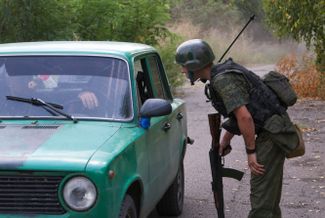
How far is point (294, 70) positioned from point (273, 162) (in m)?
14.4

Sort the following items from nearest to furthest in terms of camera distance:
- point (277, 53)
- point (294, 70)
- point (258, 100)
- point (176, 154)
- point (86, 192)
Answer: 1. point (86, 192)
2. point (258, 100)
3. point (176, 154)
4. point (294, 70)
5. point (277, 53)

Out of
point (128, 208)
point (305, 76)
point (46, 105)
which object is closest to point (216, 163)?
point (128, 208)

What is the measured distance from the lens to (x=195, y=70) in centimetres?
497

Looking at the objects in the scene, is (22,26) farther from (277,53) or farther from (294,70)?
(277,53)

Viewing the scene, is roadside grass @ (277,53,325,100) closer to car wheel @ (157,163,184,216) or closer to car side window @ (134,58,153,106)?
car wheel @ (157,163,184,216)

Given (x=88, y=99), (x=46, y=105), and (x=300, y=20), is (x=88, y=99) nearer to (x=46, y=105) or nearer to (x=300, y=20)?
(x=46, y=105)

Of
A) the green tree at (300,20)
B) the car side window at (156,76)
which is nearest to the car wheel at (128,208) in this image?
the car side window at (156,76)

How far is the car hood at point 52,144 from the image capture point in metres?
4.03

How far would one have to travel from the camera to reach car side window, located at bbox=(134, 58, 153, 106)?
19.3 ft

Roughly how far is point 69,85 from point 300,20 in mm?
9859

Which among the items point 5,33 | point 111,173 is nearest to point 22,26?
point 5,33

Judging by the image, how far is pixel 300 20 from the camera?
14.1 meters

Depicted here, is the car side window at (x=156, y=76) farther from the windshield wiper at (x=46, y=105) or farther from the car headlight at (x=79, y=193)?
the car headlight at (x=79, y=193)

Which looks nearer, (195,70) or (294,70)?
(195,70)
